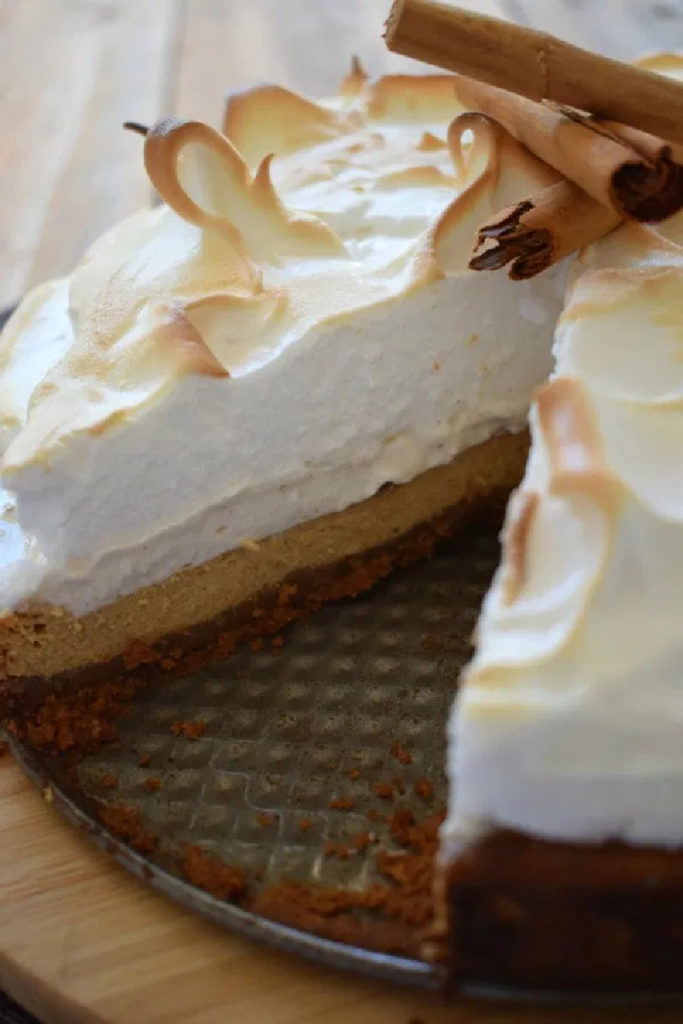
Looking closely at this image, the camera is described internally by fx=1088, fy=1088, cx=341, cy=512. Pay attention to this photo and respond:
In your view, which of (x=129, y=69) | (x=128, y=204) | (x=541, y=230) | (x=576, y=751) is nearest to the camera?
(x=576, y=751)

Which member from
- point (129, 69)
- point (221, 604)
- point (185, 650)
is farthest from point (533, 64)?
point (129, 69)

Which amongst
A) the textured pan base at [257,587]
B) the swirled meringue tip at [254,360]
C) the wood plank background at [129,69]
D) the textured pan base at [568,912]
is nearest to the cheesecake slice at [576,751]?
the textured pan base at [568,912]

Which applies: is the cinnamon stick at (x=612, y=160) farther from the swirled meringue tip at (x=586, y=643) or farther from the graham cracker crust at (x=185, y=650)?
the graham cracker crust at (x=185, y=650)

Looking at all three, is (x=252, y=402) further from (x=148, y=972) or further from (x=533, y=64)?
(x=148, y=972)

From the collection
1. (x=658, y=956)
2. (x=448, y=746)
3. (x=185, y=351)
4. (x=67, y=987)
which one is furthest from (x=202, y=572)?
(x=658, y=956)

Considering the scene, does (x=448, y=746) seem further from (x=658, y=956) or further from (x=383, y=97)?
(x=383, y=97)

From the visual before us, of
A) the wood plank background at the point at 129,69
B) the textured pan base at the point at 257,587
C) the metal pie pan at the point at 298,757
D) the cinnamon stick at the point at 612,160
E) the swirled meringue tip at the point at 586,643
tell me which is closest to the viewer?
the swirled meringue tip at the point at 586,643

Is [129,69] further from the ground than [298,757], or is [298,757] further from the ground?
[129,69]
